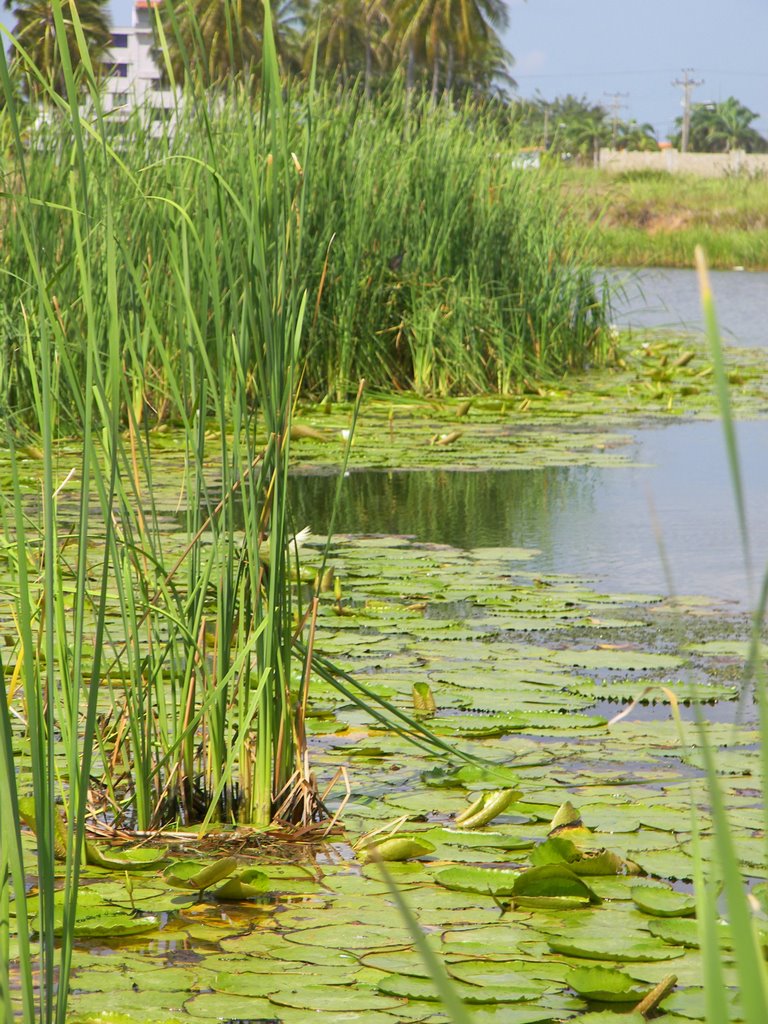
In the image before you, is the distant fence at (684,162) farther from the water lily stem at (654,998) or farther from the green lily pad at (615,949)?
the water lily stem at (654,998)

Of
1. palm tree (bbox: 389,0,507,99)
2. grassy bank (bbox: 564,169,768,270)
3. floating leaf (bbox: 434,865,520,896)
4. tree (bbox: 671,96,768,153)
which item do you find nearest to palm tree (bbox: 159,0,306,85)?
floating leaf (bbox: 434,865,520,896)

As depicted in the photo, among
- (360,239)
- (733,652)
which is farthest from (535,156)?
(733,652)

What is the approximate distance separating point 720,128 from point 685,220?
55301 mm

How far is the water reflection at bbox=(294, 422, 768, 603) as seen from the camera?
3.65 m

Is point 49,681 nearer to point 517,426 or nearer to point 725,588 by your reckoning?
point 725,588

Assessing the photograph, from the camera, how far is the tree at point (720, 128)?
3120 inches

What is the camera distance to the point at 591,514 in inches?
175

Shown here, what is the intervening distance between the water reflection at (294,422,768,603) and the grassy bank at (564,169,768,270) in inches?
625

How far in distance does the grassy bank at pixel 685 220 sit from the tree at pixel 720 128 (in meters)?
45.3

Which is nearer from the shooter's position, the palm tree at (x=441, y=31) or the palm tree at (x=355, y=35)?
the palm tree at (x=441, y=31)

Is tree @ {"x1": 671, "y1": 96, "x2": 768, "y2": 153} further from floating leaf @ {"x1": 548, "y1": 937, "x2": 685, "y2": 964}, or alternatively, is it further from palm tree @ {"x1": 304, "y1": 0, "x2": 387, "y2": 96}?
→ floating leaf @ {"x1": 548, "y1": 937, "x2": 685, "y2": 964}

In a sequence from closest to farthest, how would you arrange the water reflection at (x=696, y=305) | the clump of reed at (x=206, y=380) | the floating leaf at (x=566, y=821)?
the clump of reed at (x=206, y=380), the floating leaf at (x=566, y=821), the water reflection at (x=696, y=305)

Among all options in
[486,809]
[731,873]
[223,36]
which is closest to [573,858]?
[486,809]

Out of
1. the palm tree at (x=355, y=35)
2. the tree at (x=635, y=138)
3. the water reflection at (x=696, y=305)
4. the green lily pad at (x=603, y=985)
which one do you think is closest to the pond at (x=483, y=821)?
the green lily pad at (x=603, y=985)
